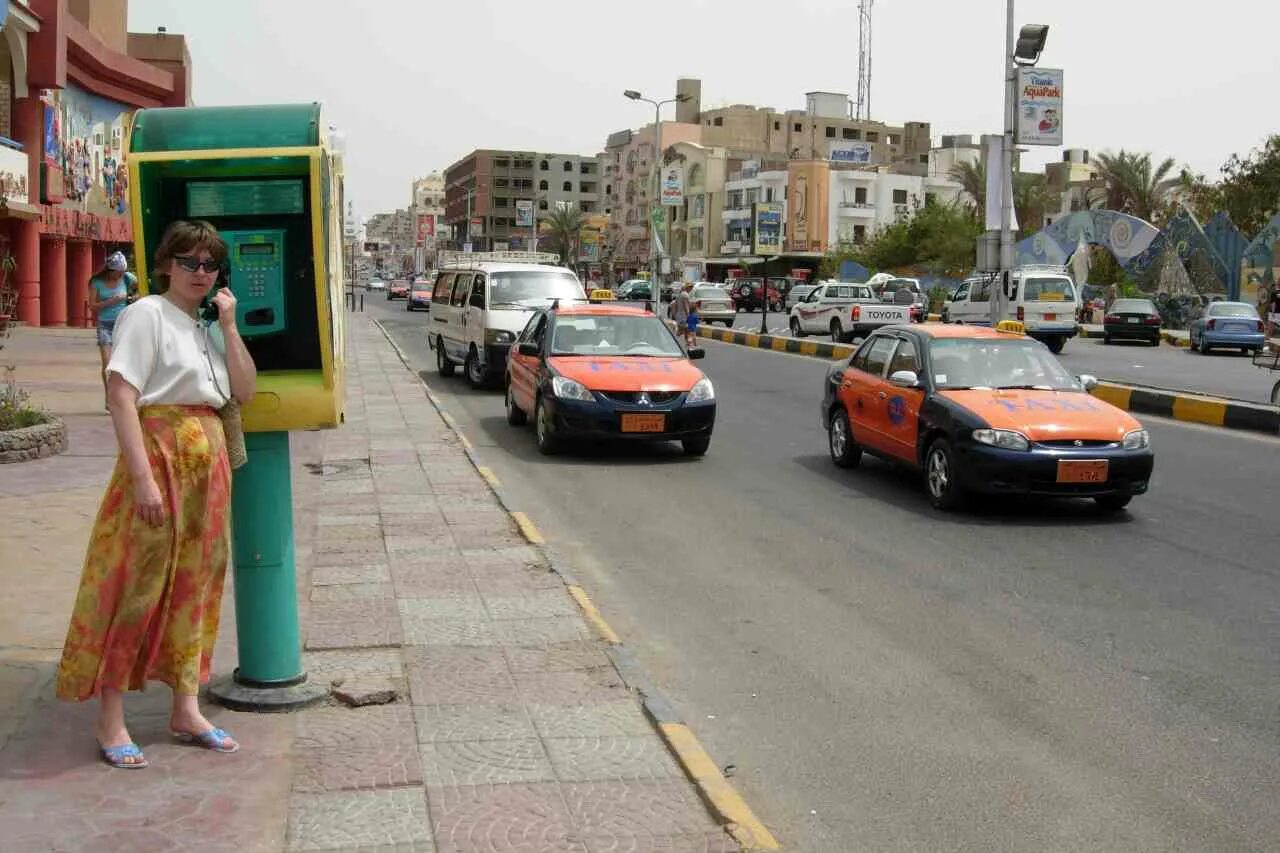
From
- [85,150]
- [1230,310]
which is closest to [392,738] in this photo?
[1230,310]

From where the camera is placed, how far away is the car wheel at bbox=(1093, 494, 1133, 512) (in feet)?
34.4

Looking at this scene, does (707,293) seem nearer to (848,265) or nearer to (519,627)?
(848,265)

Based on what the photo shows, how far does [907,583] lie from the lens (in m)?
8.21

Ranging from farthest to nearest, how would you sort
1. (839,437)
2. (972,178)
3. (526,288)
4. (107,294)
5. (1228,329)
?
(972,178)
(1228,329)
(526,288)
(107,294)
(839,437)

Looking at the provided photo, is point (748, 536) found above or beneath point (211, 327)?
beneath

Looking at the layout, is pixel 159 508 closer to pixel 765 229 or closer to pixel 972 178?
pixel 765 229

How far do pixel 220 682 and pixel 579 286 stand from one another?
17.6 meters

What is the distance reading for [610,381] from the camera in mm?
13367

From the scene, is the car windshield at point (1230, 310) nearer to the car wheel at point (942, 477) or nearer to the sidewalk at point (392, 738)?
the car wheel at point (942, 477)

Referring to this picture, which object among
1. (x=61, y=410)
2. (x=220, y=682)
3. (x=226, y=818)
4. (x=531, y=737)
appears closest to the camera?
(x=226, y=818)

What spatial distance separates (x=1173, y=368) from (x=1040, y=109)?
6075 mm

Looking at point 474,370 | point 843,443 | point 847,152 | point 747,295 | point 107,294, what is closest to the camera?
point 843,443

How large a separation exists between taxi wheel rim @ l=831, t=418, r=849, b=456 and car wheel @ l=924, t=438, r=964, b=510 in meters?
1.96

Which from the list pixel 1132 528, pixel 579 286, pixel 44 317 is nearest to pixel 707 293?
pixel 44 317
